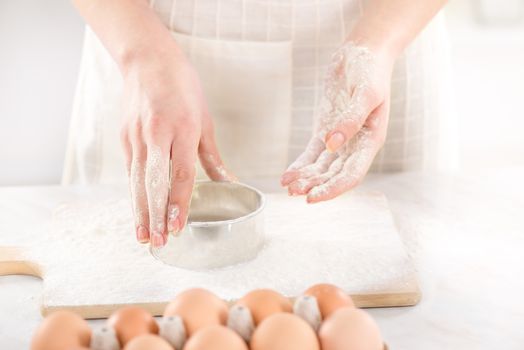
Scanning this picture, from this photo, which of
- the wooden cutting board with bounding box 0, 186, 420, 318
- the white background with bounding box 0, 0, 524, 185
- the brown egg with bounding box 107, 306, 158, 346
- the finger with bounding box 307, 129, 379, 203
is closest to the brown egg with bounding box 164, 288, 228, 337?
the brown egg with bounding box 107, 306, 158, 346

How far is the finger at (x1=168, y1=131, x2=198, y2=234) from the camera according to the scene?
1049 millimetres

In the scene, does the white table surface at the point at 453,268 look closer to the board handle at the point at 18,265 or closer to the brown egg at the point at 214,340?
the board handle at the point at 18,265

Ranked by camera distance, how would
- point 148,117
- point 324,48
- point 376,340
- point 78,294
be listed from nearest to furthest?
point 376,340 < point 78,294 < point 148,117 < point 324,48

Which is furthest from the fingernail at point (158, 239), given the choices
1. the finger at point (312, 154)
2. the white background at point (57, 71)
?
the white background at point (57, 71)

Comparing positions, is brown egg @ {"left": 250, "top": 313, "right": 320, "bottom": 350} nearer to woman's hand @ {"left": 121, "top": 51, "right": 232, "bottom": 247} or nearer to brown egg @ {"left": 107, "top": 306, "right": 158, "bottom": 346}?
brown egg @ {"left": 107, "top": 306, "right": 158, "bottom": 346}

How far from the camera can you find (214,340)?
74 centimetres

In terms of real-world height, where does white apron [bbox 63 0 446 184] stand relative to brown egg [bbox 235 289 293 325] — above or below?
above

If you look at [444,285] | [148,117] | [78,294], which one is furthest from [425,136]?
[78,294]

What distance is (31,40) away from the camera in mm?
3064

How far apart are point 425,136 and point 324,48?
0.28 meters

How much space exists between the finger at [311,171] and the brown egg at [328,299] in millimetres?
339

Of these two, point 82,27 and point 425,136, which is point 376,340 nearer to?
point 425,136

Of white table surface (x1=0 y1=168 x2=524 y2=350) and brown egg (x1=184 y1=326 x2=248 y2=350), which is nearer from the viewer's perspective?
brown egg (x1=184 y1=326 x2=248 y2=350)

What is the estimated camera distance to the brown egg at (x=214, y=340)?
0.73 meters
